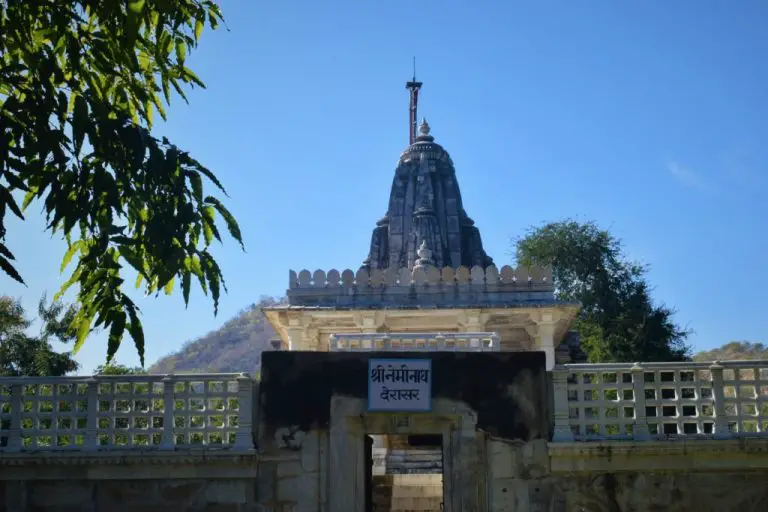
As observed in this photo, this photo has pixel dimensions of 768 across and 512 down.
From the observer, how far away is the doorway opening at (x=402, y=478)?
56.1 feet

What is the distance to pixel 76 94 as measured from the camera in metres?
9.21

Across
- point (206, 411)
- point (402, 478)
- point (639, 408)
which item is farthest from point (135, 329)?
point (402, 478)

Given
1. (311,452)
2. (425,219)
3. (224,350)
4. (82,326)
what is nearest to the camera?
(82,326)

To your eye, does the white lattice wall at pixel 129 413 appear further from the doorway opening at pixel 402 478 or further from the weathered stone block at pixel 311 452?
the doorway opening at pixel 402 478

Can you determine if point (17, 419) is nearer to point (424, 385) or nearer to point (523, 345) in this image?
point (424, 385)

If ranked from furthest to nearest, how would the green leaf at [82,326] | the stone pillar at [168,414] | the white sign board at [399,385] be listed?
the white sign board at [399,385] < the stone pillar at [168,414] < the green leaf at [82,326]

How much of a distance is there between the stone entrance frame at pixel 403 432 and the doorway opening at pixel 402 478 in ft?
1.86

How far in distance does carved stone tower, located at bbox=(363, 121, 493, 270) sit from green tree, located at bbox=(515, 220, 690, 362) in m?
7.69

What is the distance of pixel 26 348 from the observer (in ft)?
95.6

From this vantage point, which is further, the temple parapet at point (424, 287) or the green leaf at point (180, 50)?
the temple parapet at point (424, 287)

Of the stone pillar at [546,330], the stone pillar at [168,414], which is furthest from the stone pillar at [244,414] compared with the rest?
the stone pillar at [546,330]

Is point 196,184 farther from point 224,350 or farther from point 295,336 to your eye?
point 224,350

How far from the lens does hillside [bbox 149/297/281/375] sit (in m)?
174

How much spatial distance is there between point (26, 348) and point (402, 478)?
52.5 ft
